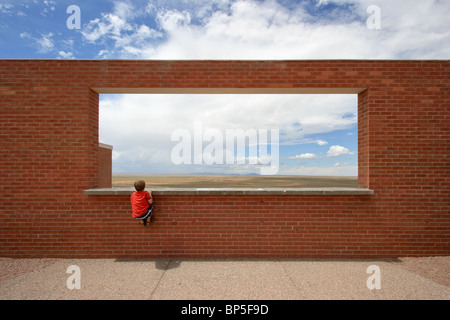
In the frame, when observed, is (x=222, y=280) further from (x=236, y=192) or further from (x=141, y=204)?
(x=141, y=204)

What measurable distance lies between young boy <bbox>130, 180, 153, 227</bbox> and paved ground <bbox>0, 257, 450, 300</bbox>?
92cm

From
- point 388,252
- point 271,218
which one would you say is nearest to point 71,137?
point 271,218

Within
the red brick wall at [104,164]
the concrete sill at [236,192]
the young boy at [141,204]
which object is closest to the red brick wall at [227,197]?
the concrete sill at [236,192]

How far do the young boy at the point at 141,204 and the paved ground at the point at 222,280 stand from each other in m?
0.92

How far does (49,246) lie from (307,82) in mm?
6479

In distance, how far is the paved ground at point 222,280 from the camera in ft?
11.1

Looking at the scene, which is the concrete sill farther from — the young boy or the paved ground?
the paved ground

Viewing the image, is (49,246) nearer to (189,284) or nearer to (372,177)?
(189,284)

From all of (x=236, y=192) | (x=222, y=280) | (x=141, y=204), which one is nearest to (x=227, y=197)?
(x=236, y=192)

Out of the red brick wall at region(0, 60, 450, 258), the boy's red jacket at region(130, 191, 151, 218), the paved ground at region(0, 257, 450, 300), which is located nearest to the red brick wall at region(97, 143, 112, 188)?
the red brick wall at region(0, 60, 450, 258)

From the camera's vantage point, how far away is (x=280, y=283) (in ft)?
12.1

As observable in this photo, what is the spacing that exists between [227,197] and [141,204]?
5.62 feet

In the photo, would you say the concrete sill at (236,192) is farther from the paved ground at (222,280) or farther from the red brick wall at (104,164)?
the red brick wall at (104,164)

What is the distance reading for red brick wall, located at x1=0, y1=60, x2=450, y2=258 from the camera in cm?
477
